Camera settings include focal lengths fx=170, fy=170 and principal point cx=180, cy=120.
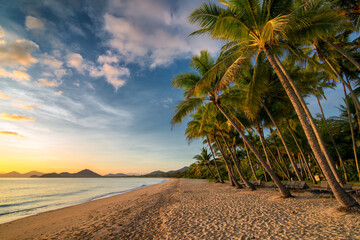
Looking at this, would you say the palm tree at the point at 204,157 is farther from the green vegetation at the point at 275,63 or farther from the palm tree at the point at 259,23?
the palm tree at the point at 259,23

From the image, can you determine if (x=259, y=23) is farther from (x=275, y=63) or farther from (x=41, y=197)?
(x=41, y=197)

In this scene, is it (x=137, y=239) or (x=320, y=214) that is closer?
(x=137, y=239)

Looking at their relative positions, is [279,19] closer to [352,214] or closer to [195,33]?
[195,33]

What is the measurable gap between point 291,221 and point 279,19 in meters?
5.46

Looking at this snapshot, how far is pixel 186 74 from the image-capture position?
404 inches

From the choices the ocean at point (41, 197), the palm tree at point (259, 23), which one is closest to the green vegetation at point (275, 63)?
the palm tree at point (259, 23)

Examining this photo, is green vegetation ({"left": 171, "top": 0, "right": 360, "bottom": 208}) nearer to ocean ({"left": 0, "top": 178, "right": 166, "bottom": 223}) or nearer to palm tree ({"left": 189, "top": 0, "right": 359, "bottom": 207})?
palm tree ({"left": 189, "top": 0, "right": 359, "bottom": 207})

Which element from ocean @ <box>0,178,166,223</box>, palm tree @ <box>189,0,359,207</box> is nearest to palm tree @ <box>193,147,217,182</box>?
ocean @ <box>0,178,166,223</box>

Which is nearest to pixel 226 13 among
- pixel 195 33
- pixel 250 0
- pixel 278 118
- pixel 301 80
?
pixel 250 0

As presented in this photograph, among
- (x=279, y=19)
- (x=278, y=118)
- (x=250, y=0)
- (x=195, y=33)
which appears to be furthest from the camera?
(x=278, y=118)

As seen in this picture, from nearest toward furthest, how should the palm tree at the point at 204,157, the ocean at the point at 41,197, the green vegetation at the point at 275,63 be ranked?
the green vegetation at the point at 275,63 → the ocean at the point at 41,197 → the palm tree at the point at 204,157

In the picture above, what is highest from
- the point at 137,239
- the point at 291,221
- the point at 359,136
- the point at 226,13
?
the point at 226,13

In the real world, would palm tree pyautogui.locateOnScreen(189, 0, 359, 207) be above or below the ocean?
above

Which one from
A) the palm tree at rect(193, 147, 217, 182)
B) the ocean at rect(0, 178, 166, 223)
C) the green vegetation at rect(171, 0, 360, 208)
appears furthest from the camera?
the palm tree at rect(193, 147, 217, 182)
